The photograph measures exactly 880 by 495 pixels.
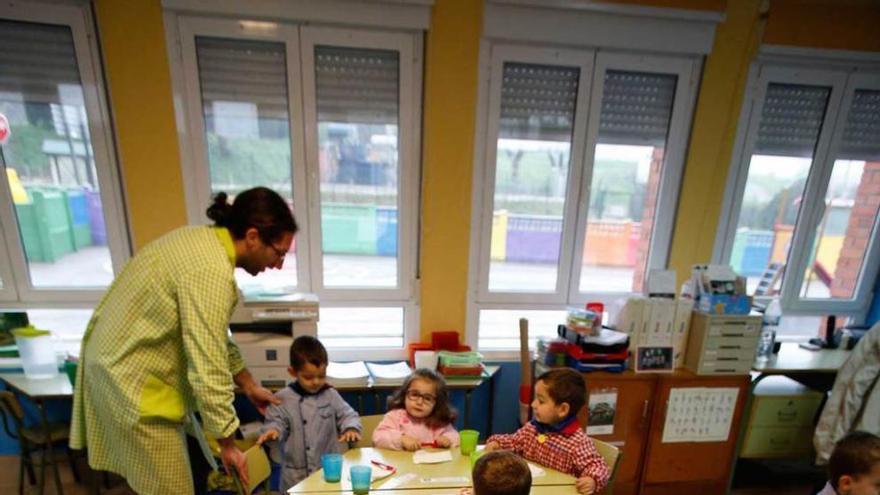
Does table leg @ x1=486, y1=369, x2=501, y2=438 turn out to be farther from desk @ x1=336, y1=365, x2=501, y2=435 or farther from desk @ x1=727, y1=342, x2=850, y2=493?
desk @ x1=727, y1=342, x2=850, y2=493

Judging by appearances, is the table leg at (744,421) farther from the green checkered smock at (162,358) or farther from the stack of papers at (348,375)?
the green checkered smock at (162,358)

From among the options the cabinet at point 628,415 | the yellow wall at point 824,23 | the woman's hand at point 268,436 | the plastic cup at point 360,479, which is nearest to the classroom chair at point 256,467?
the woman's hand at point 268,436

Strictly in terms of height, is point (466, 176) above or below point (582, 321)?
above

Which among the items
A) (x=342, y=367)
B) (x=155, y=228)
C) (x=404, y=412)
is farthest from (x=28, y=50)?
(x=404, y=412)

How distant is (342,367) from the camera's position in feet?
7.80

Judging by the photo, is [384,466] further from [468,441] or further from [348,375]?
[348,375]

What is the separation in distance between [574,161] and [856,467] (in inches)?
75.1

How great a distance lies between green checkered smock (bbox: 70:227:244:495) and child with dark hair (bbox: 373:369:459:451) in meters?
0.72

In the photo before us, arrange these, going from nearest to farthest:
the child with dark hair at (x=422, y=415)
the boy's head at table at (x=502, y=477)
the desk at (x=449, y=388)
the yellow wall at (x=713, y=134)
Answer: the boy's head at table at (x=502, y=477)
the child with dark hair at (x=422, y=415)
the desk at (x=449, y=388)
the yellow wall at (x=713, y=134)

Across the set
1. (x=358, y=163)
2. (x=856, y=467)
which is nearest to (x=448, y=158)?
(x=358, y=163)

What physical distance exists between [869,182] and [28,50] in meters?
5.46

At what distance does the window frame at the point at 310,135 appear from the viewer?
2242 mm

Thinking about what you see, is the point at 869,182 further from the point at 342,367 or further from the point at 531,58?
the point at 342,367

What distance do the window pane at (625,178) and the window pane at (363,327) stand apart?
4.41ft
